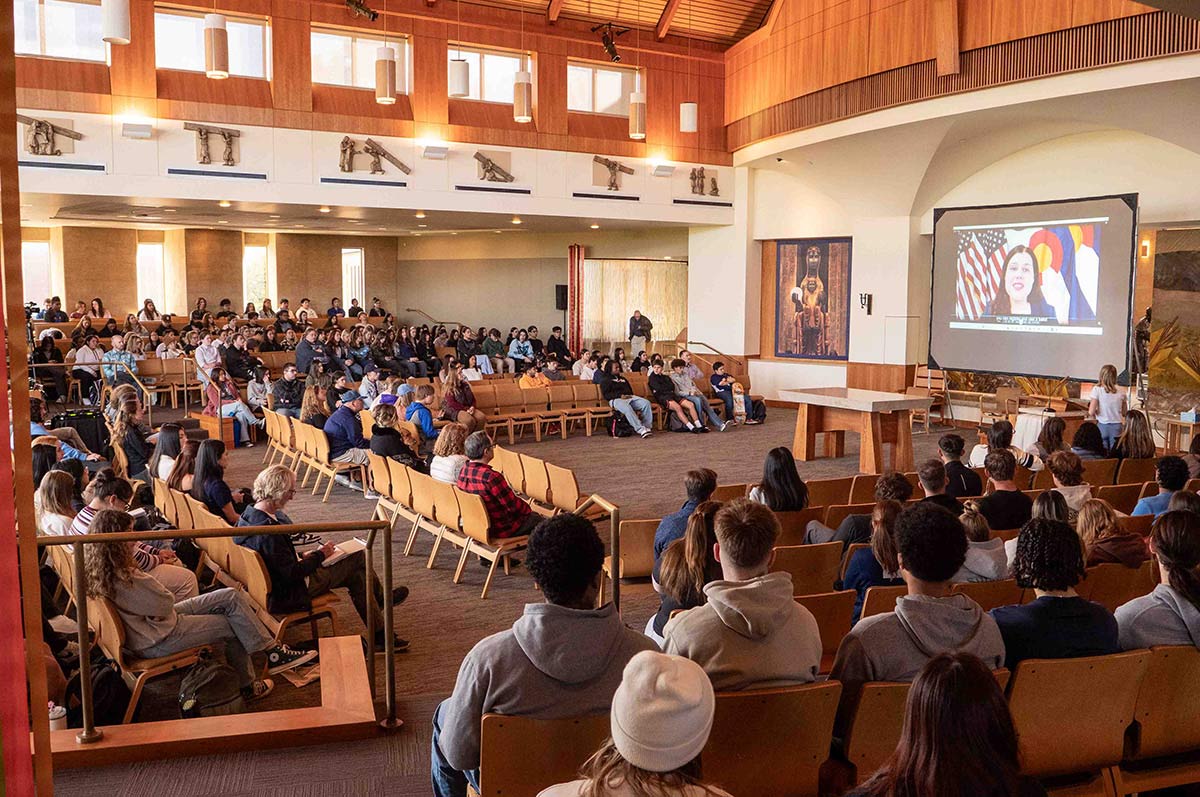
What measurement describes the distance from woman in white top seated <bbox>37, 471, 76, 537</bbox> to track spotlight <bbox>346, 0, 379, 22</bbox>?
10039 millimetres

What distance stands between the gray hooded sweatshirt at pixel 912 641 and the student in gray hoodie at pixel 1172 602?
743mm

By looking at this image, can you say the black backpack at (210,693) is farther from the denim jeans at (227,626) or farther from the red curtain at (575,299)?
the red curtain at (575,299)

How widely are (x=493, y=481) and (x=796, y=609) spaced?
3.89 metres

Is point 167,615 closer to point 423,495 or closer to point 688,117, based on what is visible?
point 423,495

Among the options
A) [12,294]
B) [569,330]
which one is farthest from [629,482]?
[569,330]

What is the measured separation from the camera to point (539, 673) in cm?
278

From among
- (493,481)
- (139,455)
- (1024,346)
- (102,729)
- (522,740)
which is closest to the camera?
(522,740)

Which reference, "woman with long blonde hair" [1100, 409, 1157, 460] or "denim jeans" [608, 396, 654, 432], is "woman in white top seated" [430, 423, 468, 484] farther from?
"denim jeans" [608, 396, 654, 432]

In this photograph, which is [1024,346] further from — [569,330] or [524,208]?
[569,330]

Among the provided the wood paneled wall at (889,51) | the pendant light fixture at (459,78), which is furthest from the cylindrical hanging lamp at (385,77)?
the wood paneled wall at (889,51)

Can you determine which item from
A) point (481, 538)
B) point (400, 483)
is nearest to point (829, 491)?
point (481, 538)

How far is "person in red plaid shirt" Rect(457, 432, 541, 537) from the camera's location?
6.69 meters

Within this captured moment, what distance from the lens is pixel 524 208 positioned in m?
16.0

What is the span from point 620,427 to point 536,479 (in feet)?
20.3
